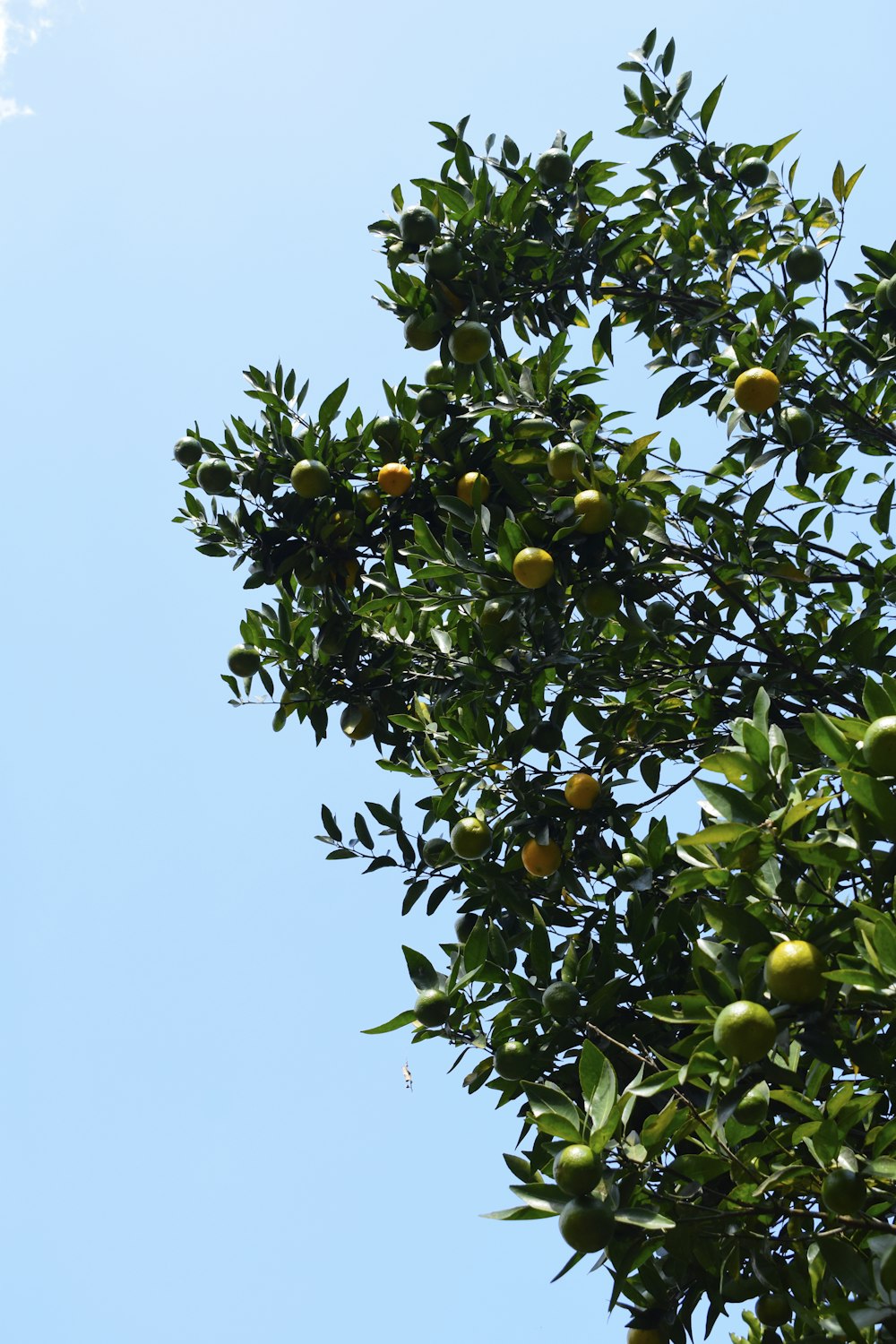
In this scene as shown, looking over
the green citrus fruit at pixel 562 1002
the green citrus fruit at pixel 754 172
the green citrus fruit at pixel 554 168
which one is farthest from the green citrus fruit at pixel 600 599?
the green citrus fruit at pixel 754 172

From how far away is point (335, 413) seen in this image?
16.0 feet

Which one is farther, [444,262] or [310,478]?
[310,478]

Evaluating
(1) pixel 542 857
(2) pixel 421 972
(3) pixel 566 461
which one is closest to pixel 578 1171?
(2) pixel 421 972

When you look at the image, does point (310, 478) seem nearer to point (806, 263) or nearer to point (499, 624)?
point (499, 624)

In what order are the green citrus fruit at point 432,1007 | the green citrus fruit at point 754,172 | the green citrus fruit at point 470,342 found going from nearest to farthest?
the green citrus fruit at point 432,1007
the green citrus fruit at point 470,342
the green citrus fruit at point 754,172

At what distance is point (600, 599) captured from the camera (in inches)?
153

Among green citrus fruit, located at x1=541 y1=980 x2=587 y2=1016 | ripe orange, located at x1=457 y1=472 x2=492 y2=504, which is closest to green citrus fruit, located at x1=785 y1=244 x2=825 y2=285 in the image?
ripe orange, located at x1=457 y1=472 x2=492 y2=504

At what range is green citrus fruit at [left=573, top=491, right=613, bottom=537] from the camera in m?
3.77

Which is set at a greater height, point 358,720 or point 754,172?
point 754,172

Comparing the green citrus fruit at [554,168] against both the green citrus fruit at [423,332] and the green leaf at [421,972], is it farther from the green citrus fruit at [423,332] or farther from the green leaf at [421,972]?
the green leaf at [421,972]

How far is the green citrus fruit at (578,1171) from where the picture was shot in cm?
238

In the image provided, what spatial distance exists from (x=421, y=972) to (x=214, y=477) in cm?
256

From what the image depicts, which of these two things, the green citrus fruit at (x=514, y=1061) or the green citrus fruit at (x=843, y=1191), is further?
the green citrus fruit at (x=514, y=1061)

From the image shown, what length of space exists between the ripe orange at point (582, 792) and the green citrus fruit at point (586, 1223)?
5.50ft
